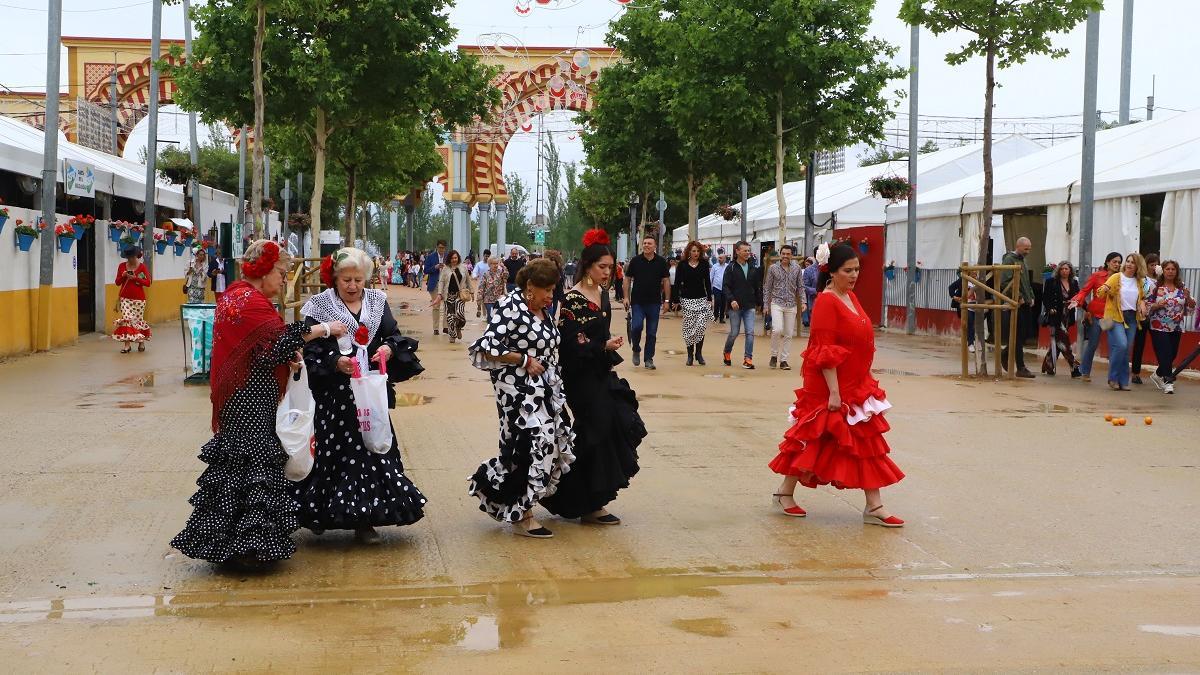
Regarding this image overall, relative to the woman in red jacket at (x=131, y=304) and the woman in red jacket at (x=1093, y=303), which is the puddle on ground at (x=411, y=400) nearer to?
the woman in red jacket at (x=131, y=304)

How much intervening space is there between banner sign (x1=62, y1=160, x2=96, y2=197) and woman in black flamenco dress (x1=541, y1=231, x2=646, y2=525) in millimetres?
16738

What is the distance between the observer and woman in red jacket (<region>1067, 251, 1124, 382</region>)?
1516 cm

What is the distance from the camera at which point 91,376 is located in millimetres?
15531

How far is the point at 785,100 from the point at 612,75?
35.9 ft

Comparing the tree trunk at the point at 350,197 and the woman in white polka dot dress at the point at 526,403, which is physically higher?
the tree trunk at the point at 350,197

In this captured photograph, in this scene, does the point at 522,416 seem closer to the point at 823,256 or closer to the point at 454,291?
the point at 823,256

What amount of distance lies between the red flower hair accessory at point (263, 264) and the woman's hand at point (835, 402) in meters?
3.05

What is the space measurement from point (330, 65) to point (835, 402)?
17138mm

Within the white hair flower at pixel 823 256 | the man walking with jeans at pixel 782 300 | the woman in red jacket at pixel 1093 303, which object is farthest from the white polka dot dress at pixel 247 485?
the man walking with jeans at pixel 782 300

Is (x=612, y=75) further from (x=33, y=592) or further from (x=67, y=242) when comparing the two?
(x=33, y=592)

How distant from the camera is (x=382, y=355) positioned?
261 inches

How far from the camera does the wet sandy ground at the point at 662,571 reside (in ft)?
16.6

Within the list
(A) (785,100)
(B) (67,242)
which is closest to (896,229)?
(A) (785,100)

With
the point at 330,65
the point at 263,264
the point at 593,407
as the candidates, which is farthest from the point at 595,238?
the point at 330,65
